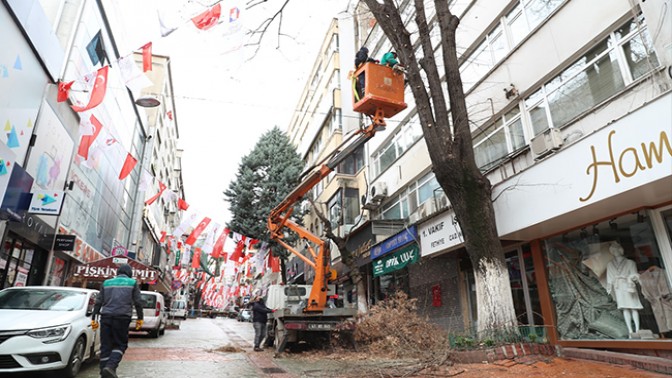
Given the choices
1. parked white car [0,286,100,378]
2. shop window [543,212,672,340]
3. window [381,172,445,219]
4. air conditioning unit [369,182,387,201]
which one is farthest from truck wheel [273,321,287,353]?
air conditioning unit [369,182,387,201]

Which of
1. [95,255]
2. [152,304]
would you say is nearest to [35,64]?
[152,304]

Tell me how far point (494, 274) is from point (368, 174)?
43.0ft

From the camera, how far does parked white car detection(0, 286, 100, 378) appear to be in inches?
235

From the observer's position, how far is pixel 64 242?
48.7ft

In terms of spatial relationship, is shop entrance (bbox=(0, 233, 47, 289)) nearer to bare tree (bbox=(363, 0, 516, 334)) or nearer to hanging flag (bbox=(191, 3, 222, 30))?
hanging flag (bbox=(191, 3, 222, 30))

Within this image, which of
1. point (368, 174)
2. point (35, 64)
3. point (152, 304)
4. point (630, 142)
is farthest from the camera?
point (368, 174)

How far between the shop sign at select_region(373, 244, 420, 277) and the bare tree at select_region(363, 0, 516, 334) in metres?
5.42

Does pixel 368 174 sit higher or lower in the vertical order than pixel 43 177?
higher

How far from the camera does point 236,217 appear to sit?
2808 centimetres

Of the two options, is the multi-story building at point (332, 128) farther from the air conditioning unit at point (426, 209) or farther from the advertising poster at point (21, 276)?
the advertising poster at point (21, 276)

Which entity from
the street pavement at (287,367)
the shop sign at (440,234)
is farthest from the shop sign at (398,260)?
the street pavement at (287,367)

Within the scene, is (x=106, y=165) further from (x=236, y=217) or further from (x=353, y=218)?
(x=353, y=218)

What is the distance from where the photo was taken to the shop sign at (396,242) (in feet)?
42.3

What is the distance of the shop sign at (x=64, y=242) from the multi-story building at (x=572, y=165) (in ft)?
40.5
